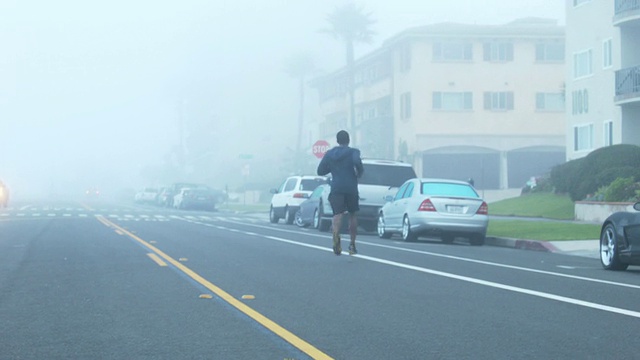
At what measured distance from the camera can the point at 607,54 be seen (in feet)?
149

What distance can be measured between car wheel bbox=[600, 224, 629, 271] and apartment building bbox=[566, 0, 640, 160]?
85.8ft

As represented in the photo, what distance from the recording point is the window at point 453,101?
64.2m

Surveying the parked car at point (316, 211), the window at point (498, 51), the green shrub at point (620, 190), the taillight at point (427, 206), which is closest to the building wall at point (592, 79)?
the green shrub at point (620, 190)

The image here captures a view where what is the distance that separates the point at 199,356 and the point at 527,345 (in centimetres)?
254

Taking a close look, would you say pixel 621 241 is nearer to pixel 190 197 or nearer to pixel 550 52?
pixel 190 197

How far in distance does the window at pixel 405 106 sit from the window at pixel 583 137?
1712cm

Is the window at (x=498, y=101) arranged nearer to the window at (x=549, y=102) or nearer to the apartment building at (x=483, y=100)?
the apartment building at (x=483, y=100)

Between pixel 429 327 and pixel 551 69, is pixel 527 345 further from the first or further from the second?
pixel 551 69

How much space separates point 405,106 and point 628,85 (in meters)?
25.5

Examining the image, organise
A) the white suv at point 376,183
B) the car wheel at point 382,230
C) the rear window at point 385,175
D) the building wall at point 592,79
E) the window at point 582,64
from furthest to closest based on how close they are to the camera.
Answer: the window at point 582,64 → the building wall at point 592,79 → the rear window at point 385,175 → the white suv at point 376,183 → the car wheel at point 382,230

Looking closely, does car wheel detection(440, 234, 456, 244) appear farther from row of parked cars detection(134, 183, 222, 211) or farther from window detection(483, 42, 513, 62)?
window detection(483, 42, 513, 62)

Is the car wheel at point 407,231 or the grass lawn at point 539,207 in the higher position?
the grass lawn at point 539,207

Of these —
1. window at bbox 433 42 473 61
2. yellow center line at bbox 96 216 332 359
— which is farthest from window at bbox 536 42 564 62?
yellow center line at bbox 96 216 332 359

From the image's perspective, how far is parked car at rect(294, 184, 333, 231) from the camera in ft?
95.8
